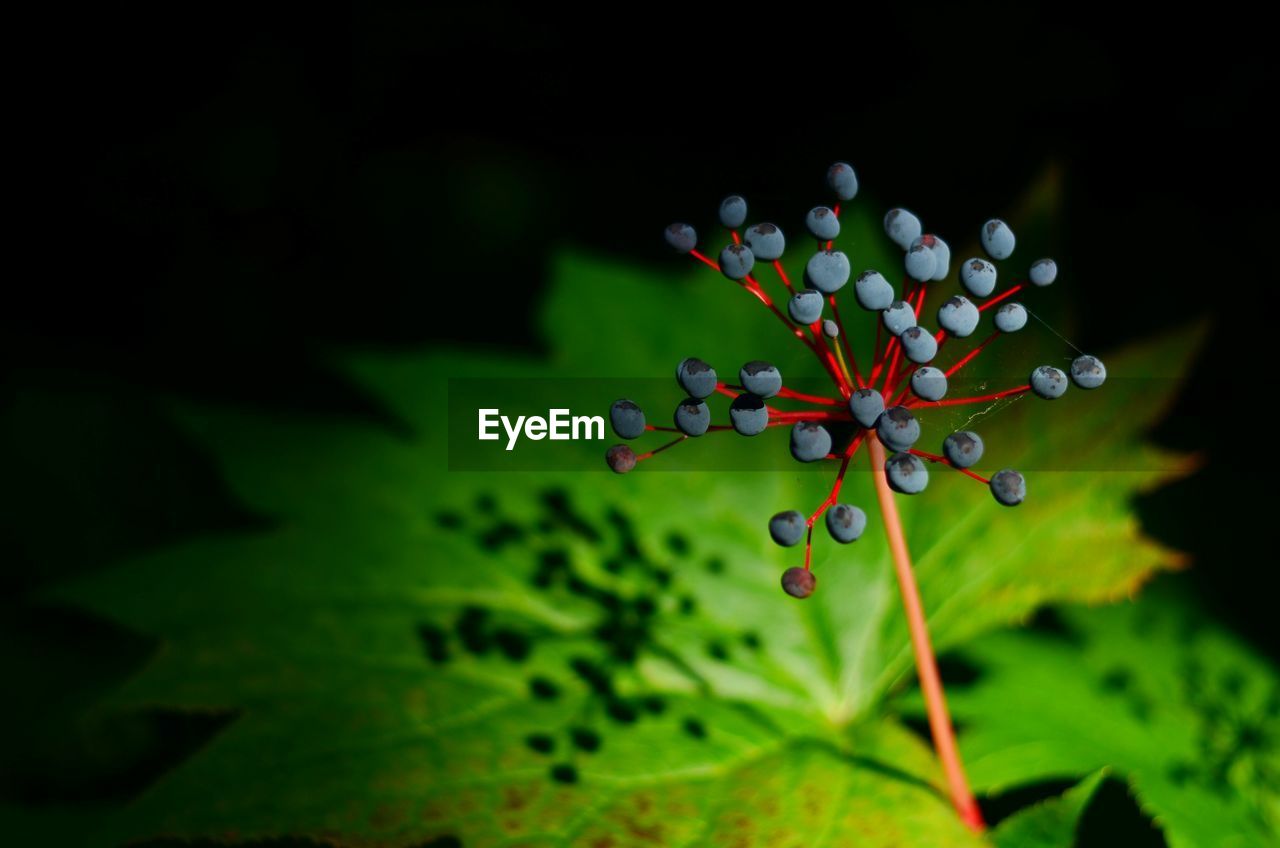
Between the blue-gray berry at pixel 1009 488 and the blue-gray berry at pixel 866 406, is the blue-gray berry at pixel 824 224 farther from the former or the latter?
the blue-gray berry at pixel 1009 488

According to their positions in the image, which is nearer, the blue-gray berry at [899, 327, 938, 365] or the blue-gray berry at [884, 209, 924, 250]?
the blue-gray berry at [899, 327, 938, 365]

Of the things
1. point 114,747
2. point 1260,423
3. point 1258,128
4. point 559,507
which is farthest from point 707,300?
point 1258,128

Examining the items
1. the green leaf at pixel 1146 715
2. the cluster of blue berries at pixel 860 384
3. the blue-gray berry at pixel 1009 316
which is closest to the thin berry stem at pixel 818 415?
the cluster of blue berries at pixel 860 384

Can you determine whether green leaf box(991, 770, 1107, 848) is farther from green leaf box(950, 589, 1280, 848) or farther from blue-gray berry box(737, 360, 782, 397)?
blue-gray berry box(737, 360, 782, 397)

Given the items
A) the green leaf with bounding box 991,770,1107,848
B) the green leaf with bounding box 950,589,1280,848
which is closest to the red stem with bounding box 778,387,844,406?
the green leaf with bounding box 991,770,1107,848

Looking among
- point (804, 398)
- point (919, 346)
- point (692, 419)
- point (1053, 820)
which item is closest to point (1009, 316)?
point (919, 346)

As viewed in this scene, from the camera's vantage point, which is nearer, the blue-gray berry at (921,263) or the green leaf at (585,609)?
the blue-gray berry at (921,263)

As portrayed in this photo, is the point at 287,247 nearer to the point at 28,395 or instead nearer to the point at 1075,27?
the point at 28,395
